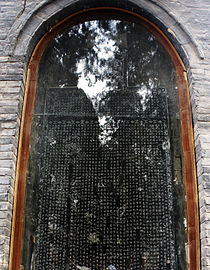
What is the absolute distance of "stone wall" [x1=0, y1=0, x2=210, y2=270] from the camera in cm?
379

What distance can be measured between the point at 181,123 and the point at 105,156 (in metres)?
1.18

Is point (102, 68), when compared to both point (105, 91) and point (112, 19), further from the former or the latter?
point (112, 19)

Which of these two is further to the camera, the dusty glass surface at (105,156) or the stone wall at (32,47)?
Result: the dusty glass surface at (105,156)

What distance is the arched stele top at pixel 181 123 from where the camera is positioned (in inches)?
153

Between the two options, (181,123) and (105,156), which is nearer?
(105,156)

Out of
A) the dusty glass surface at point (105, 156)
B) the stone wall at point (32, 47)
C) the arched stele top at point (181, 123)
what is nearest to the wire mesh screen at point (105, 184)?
the dusty glass surface at point (105, 156)

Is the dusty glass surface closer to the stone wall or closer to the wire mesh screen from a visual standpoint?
the wire mesh screen

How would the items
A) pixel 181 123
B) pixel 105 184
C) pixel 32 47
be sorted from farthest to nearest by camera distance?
pixel 32 47
pixel 181 123
pixel 105 184

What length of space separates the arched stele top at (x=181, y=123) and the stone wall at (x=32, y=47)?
13 cm

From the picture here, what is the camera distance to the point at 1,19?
464 centimetres

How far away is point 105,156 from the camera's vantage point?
430 cm

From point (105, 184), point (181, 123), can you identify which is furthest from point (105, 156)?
point (181, 123)

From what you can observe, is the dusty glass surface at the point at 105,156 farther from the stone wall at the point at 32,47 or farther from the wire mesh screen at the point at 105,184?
the stone wall at the point at 32,47

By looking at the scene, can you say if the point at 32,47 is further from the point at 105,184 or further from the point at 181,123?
the point at 181,123
